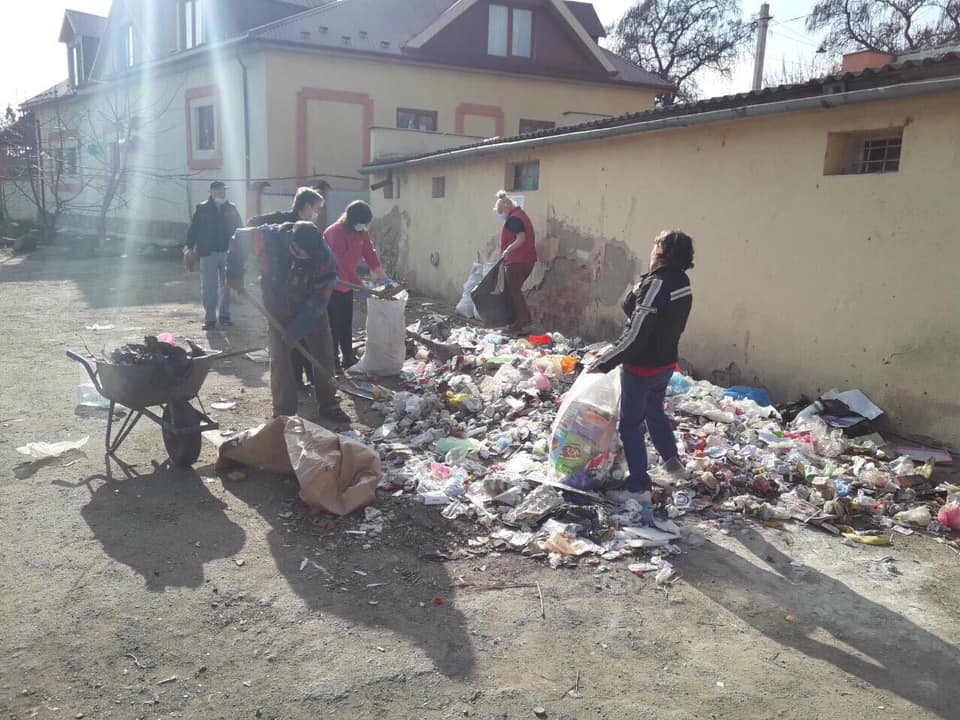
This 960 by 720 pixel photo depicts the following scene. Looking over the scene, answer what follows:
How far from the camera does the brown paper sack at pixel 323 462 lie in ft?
13.5

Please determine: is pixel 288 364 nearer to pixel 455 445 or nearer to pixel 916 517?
pixel 455 445

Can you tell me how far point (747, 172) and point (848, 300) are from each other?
1608mm

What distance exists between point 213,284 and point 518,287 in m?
3.81

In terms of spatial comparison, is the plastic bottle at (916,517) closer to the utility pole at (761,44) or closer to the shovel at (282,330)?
Answer: the shovel at (282,330)

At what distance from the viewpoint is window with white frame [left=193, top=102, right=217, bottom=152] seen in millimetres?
19141

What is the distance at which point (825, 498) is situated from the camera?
15.2 ft

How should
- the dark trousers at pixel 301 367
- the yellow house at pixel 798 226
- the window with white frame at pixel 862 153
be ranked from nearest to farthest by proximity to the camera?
the yellow house at pixel 798 226 → the window with white frame at pixel 862 153 → the dark trousers at pixel 301 367

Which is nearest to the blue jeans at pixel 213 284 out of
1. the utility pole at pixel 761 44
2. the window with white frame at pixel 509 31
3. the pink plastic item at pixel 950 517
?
the pink plastic item at pixel 950 517

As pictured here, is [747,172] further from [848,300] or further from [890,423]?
[890,423]

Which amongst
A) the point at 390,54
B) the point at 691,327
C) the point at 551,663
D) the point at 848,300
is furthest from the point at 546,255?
the point at 390,54

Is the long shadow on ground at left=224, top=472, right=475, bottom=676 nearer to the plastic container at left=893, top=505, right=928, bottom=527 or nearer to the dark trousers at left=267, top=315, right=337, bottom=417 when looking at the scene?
the dark trousers at left=267, top=315, right=337, bottom=417

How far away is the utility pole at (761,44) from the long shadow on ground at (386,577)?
19.4 m

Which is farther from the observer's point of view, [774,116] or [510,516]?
[774,116]

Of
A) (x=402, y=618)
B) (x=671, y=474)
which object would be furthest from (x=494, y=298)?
(x=402, y=618)
